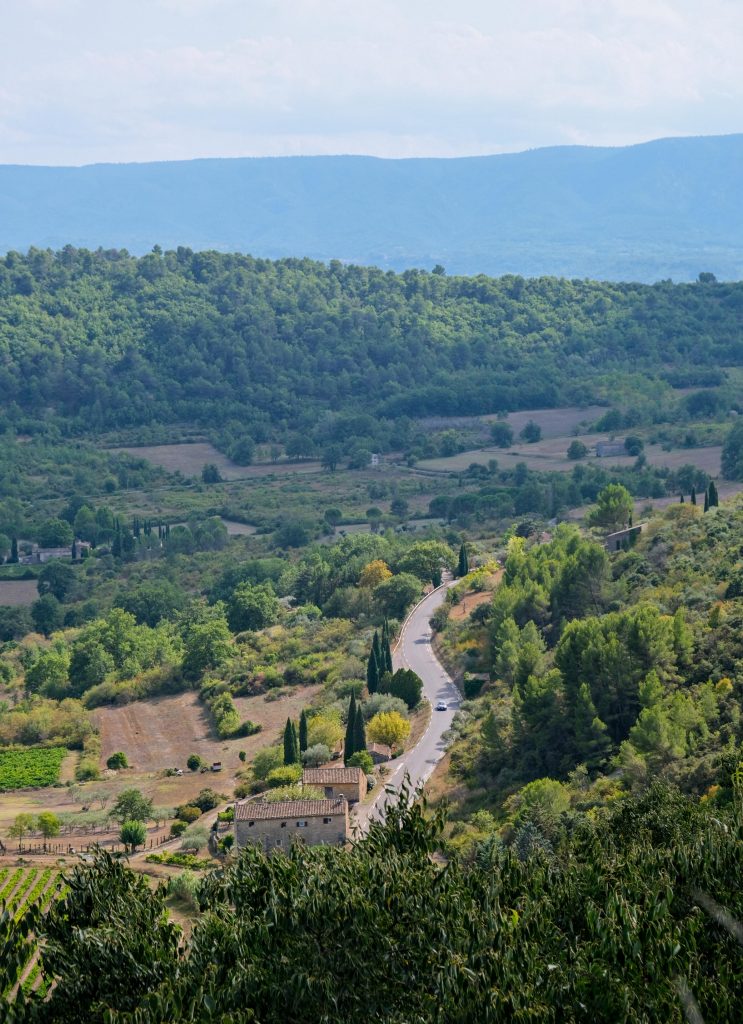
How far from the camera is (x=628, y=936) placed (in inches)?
658

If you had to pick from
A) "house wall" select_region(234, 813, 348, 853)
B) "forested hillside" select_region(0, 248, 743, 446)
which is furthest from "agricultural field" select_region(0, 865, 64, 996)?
"forested hillside" select_region(0, 248, 743, 446)

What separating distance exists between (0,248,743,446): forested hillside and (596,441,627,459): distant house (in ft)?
44.2

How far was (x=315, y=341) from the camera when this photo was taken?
141 meters

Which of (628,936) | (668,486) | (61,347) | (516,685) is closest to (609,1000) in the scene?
(628,936)

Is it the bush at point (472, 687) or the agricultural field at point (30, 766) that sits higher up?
the bush at point (472, 687)

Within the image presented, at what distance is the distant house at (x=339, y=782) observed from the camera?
36.8 metres

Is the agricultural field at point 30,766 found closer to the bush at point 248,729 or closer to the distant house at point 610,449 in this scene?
the bush at point 248,729

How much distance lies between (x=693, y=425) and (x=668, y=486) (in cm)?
2391

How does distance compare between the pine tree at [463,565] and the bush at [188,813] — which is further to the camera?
the pine tree at [463,565]

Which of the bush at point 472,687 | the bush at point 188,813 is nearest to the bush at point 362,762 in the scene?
the bush at point 188,813

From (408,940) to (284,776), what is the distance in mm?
22027

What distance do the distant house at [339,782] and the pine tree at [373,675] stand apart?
32.7ft

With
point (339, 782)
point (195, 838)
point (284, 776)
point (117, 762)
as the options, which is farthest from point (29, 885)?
point (117, 762)

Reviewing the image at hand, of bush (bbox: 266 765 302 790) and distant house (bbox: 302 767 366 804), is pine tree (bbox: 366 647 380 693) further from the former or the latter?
distant house (bbox: 302 767 366 804)
